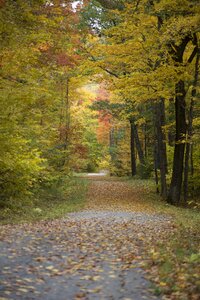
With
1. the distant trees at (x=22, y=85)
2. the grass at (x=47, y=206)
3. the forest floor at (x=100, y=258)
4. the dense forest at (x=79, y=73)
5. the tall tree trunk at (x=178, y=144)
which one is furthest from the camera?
the tall tree trunk at (x=178, y=144)

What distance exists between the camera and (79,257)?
7.84 m

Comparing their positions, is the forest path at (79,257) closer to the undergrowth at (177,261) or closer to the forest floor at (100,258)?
the forest floor at (100,258)

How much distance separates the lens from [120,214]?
13867mm

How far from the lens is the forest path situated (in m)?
5.77

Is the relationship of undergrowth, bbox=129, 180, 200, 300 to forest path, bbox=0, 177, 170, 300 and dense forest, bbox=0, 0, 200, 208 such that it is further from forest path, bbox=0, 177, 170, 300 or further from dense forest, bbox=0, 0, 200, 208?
dense forest, bbox=0, 0, 200, 208

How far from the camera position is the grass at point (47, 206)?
1264 cm

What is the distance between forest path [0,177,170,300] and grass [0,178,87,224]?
90 centimetres

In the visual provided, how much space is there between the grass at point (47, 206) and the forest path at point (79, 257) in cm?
90

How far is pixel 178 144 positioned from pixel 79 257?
10.5 m

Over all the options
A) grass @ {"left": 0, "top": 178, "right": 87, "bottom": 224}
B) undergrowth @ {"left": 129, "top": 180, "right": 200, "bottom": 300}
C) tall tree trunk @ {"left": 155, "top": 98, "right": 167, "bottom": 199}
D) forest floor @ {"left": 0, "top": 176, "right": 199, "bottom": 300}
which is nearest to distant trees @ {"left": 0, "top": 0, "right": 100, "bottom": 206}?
grass @ {"left": 0, "top": 178, "right": 87, "bottom": 224}

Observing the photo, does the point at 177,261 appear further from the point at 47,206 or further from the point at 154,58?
the point at 154,58

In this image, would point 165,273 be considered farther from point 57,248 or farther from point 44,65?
point 44,65

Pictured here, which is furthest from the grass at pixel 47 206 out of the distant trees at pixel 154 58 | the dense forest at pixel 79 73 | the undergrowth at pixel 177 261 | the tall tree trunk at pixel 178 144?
the distant trees at pixel 154 58

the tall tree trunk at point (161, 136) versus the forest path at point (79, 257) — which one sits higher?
the tall tree trunk at point (161, 136)
